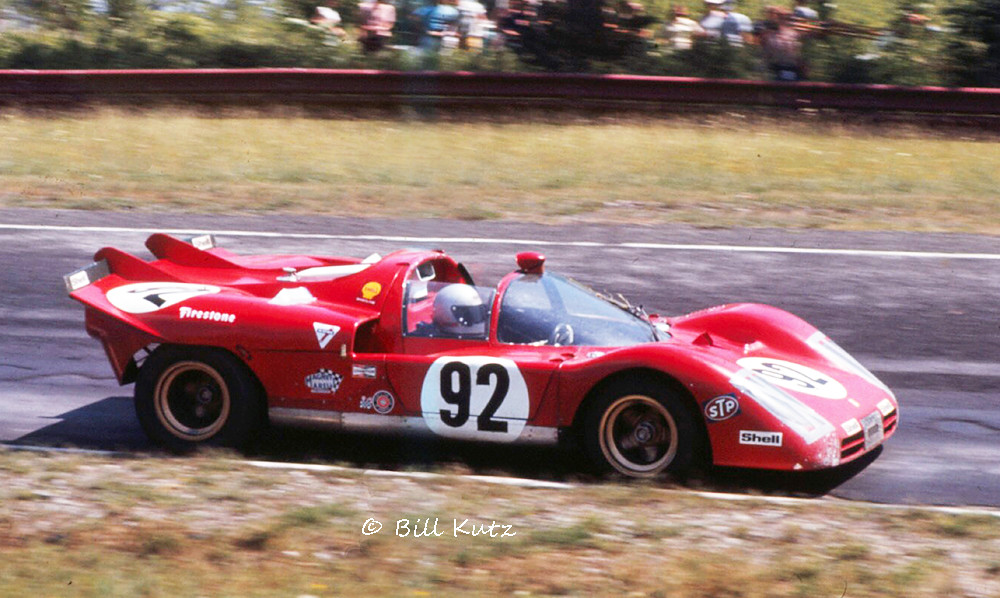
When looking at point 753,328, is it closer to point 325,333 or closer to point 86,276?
point 325,333

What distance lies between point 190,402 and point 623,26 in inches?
492

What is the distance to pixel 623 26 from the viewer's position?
60.5ft

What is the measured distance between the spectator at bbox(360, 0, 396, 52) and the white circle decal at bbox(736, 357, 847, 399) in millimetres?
12218

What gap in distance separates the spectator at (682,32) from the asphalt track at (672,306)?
5.74 meters

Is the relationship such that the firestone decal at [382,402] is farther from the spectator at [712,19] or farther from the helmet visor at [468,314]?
the spectator at [712,19]

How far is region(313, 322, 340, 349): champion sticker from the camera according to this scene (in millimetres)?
7055

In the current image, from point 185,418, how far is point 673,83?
11300 millimetres

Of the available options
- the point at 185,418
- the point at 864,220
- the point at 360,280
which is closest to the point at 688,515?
the point at 360,280

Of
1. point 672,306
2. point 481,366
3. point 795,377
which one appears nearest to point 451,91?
point 672,306

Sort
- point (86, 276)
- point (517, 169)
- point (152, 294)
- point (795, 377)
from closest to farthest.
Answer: point (795, 377) < point (152, 294) < point (86, 276) < point (517, 169)

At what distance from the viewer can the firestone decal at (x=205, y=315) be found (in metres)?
7.21

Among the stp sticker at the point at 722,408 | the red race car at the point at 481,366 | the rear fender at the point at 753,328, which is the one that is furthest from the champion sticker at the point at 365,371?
the rear fender at the point at 753,328

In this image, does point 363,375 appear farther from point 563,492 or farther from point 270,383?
point 563,492

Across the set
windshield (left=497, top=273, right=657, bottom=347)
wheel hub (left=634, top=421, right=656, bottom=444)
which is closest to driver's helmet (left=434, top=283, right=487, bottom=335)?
windshield (left=497, top=273, right=657, bottom=347)
